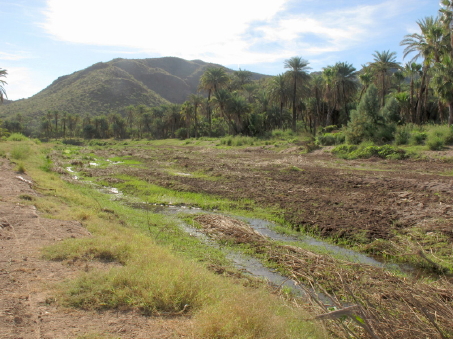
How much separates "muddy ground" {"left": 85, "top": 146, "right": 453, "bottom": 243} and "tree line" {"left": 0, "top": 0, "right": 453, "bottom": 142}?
11603mm

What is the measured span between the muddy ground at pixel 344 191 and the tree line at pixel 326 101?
1160 centimetres

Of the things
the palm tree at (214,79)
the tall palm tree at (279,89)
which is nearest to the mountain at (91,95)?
the palm tree at (214,79)

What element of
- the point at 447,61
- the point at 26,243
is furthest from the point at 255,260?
the point at 447,61

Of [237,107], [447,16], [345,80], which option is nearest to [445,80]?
[447,16]

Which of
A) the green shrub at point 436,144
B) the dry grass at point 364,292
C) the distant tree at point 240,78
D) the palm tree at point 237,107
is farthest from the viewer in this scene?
the distant tree at point 240,78

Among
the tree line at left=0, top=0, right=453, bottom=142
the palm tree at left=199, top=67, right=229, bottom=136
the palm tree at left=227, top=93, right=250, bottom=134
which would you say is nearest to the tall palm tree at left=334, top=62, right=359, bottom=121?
the tree line at left=0, top=0, right=453, bottom=142

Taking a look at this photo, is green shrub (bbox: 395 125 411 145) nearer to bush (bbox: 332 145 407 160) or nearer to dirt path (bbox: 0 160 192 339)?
bush (bbox: 332 145 407 160)

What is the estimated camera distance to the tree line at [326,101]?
32.3 metres

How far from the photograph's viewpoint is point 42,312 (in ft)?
16.2

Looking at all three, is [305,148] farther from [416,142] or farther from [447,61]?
[447,61]

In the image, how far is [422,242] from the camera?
923 cm

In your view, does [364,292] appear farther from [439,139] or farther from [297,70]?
[297,70]

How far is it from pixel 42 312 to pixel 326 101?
52.5 metres

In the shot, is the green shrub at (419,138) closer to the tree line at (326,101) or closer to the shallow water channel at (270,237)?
the tree line at (326,101)
